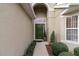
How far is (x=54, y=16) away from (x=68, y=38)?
6.39 feet

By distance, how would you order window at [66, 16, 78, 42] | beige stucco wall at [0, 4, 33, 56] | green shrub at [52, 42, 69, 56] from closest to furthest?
1. beige stucco wall at [0, 4, 33, 56]
2. green shrub at [52, 42, 69, 56]
3. window at [66, 16, 78, 42]

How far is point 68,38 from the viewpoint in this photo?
8.78 metres

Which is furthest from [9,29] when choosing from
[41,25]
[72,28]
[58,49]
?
[41,25]

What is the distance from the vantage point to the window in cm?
796

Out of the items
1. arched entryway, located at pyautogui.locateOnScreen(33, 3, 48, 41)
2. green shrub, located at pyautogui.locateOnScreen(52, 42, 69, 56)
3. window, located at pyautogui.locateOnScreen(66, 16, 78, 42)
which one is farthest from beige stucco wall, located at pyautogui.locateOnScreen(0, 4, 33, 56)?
arched entryway, located at pyautogui.locateOnScreen(33, 3, 48, 41)

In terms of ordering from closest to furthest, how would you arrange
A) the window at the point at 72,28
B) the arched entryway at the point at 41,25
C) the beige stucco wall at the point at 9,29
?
the beige stucco wall at the point at 9,29 → the window at the point at 72,28 → the arched entryway at the point at 41,25

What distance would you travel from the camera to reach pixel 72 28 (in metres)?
8.33

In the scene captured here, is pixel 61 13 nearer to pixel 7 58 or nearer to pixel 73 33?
pixel 73 33

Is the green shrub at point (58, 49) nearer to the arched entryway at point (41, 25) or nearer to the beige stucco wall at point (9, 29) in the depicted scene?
the arched entryway at point (41, 25)

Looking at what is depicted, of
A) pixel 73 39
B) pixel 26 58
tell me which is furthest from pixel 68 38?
pixel 26 58

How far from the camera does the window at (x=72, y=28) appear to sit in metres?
7.96

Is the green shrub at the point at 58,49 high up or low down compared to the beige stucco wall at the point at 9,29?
down

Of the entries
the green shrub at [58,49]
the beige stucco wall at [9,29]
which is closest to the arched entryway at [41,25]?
the green shrub at [58,49]

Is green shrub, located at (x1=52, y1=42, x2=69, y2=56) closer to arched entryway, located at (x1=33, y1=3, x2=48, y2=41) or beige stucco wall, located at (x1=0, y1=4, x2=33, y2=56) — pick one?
arched entryway, located at (x1=33, y1=3, x2=48, y2=41)
